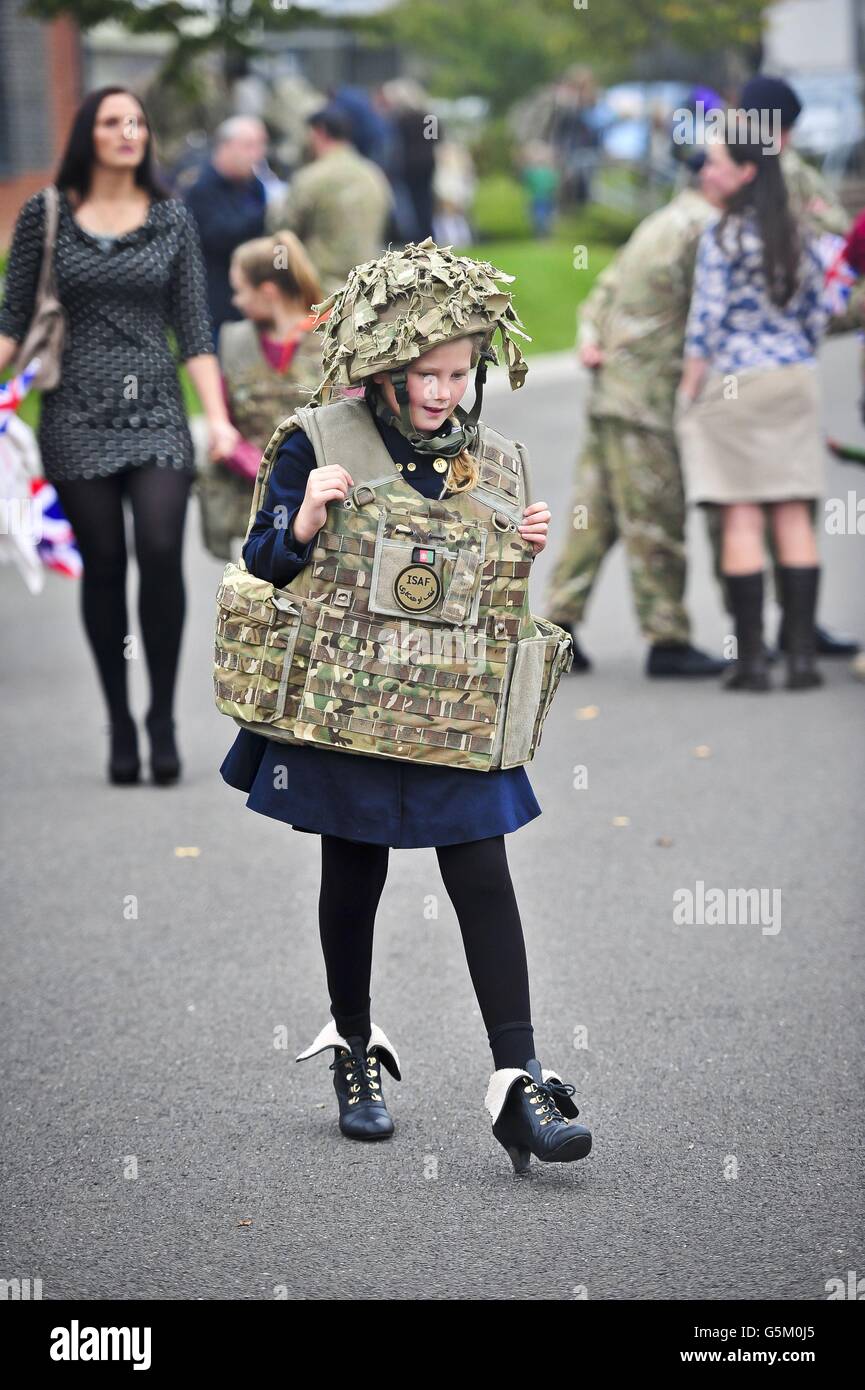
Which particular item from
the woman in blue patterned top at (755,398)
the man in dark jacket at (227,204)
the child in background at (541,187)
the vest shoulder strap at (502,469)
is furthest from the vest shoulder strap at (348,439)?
the child in background at (541,187)

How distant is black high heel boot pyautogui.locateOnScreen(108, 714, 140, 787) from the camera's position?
7.27 m

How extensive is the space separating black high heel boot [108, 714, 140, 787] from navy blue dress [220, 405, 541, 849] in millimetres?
3258

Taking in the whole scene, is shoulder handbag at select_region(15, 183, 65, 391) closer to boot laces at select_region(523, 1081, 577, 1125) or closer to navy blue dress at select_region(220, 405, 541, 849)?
navy blue dress at select_region(220, 405, 541, 849)

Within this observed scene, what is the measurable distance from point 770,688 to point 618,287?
1.77m

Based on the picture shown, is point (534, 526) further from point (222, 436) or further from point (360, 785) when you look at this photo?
point (222, 436)

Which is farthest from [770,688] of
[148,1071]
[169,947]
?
[148,1071]

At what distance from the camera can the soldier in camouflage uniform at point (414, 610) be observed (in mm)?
3957

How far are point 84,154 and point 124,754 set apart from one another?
6.60 ft

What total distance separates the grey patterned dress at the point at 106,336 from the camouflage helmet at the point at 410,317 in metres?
2.98

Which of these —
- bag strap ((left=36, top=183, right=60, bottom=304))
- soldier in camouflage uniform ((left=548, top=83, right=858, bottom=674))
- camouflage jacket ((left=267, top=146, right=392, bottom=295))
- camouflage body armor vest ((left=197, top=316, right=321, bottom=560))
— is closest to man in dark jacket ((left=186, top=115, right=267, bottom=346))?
camouflage jacket ((left=267, top=146, right=392, bottom=295))

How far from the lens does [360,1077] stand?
14.2 feet

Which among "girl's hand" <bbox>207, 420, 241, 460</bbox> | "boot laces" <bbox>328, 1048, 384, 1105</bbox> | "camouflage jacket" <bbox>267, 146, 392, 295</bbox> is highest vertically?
"camouflage jacket" <bbox>267, 146, 392, 295</bbox>

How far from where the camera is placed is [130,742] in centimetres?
730

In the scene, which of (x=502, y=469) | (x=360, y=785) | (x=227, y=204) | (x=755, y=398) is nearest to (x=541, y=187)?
(x=227, y=204)
